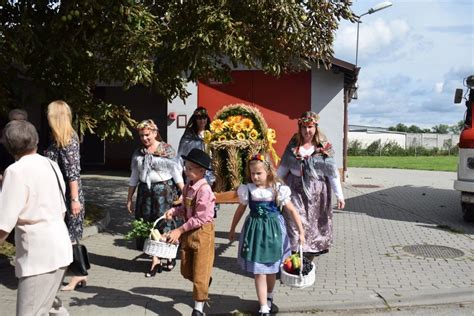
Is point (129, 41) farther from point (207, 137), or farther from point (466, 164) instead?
point (466, 164)

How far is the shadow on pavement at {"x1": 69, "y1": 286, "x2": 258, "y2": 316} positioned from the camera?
5331 millimetres

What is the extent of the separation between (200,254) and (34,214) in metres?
1.71

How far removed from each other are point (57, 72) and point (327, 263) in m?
4.74

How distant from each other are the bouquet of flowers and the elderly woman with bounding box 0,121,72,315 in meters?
3.29

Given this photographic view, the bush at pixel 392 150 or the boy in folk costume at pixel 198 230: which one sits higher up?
the bush at pixel 392 150

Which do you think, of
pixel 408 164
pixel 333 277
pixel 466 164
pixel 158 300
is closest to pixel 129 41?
pixel 158 300

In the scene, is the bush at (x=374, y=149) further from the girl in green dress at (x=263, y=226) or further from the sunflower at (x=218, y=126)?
the girl in green dress at (x=263, y=226)

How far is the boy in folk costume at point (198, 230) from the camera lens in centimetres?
487

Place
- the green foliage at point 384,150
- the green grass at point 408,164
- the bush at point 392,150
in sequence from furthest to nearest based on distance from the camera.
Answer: the bush at point 392,150
the green foliage at point 384,150
the green grass at point 408,164

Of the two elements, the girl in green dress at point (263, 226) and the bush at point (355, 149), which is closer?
the girl in green dress at point (263, 226)

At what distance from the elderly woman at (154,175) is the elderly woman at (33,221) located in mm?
2764

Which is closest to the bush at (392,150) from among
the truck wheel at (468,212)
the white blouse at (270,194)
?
the truck wheel at (468,212)

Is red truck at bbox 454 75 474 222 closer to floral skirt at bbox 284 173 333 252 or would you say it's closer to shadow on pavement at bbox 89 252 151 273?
floral skirt at bbox 284 173 333 252

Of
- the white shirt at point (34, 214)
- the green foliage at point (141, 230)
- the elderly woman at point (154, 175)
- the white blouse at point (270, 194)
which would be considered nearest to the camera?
the white shirt at point (34, 214)
